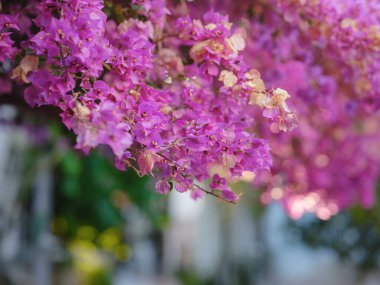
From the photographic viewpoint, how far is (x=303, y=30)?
2363 mm

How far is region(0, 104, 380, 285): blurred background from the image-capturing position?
20.6 ft

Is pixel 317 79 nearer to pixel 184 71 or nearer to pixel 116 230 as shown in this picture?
pixel 184 71

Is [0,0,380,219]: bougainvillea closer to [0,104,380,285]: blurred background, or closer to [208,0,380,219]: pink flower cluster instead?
[208,0,380,219]: pink flower cluster

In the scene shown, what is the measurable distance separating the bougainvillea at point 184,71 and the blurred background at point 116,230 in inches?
53.4

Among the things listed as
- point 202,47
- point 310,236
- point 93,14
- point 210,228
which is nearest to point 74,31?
point 93,14

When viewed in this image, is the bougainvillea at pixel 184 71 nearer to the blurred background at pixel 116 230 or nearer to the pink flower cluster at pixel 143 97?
the pink flower cluster at pixel 143 97

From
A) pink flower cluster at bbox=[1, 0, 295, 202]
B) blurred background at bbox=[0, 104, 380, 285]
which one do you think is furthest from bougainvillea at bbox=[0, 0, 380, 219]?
blurred background at bbox=[0, 104, 380, 285]

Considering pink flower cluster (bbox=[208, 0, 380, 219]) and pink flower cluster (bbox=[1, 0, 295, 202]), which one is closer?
pink flower cluster (bbox=[1, 0, 295, 202])

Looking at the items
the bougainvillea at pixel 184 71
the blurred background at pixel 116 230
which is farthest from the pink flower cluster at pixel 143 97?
the blurred background at pixel 116 230

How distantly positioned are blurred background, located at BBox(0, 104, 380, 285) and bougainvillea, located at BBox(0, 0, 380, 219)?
1357 mm

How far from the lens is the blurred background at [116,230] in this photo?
20.6ft

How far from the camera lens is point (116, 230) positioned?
27.8ft

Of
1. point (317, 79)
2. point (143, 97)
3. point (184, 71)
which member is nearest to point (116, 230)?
point (317, 79)

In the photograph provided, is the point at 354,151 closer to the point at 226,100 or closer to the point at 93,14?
the point at 226,100
